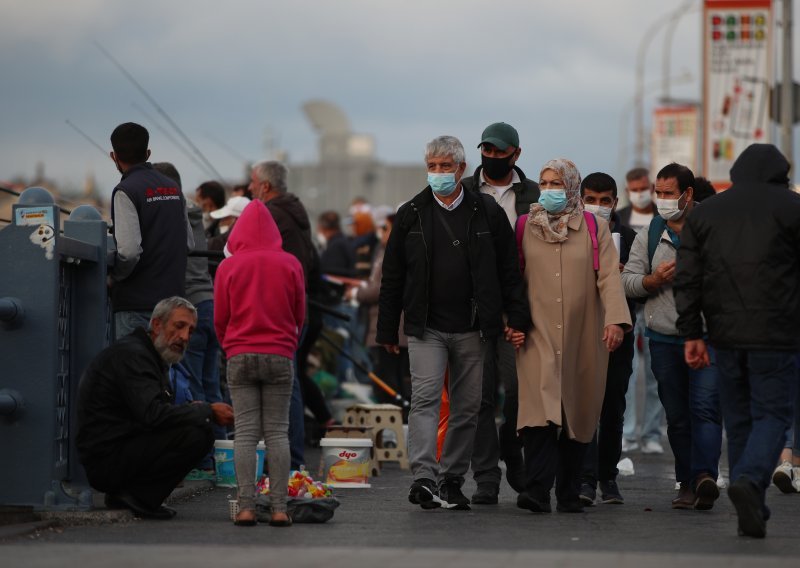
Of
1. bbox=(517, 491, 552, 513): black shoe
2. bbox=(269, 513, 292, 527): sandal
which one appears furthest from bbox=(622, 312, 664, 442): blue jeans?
bbox=(269, 513, 292, 527): sandal

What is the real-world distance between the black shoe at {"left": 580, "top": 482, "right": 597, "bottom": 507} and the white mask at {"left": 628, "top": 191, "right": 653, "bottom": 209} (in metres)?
3.98

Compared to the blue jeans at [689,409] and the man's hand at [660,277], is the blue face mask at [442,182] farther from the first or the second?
the blue jeans at [689,409]

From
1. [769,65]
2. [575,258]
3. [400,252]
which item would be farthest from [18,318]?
[769,65]

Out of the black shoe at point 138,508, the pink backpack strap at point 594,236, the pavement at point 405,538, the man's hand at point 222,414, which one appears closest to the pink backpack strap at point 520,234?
the pink backpack strap at point 594,236

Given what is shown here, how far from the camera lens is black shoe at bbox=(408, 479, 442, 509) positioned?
9641 mm

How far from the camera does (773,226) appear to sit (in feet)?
28.0

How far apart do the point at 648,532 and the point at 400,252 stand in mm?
2337

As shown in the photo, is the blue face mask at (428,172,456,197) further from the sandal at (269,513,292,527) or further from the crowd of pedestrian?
the sandal at (269,513,292,527)

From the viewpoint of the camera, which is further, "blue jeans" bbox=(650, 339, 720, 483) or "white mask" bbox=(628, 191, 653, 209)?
"white mask" bbox=(628, 191, 653, 209)

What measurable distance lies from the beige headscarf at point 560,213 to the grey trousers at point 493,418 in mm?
732

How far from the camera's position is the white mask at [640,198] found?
13.9m

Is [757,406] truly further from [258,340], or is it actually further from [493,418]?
[258,340]

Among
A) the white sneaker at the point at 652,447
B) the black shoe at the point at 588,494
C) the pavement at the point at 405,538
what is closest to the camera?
the pavement at the point at 405,538

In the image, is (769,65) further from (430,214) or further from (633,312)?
(430,214)
